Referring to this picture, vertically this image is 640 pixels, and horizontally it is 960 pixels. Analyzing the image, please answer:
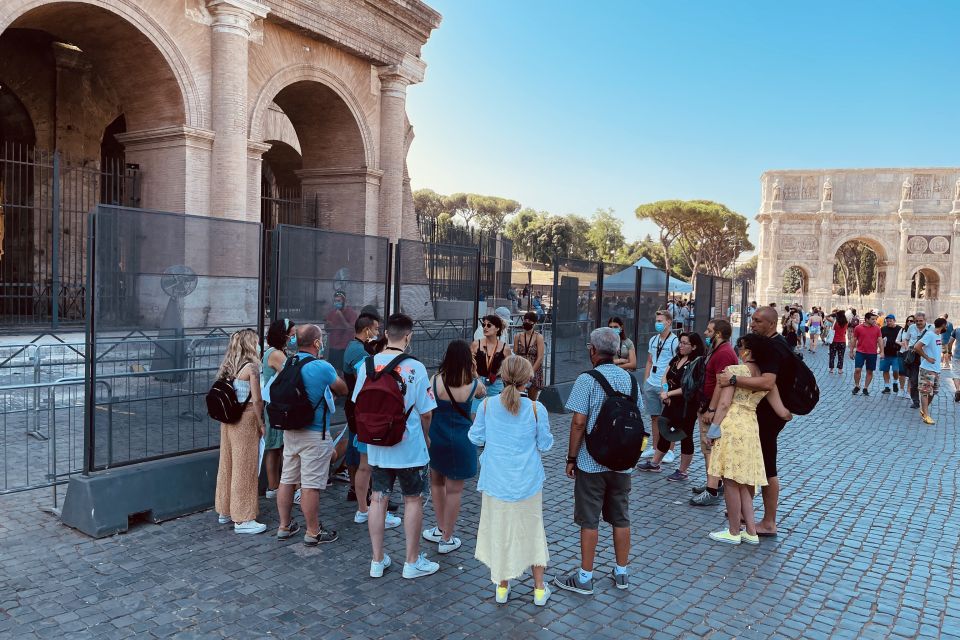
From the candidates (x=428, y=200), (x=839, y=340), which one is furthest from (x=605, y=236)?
(x=839, y=340)

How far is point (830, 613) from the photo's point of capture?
13.8 ft

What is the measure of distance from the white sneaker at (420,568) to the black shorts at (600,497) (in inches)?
39.6

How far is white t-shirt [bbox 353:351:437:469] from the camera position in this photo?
14.5ft

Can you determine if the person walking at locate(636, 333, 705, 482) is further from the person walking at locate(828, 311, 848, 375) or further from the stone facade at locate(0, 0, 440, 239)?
the person walking at locate(828, 311, 848, 375)

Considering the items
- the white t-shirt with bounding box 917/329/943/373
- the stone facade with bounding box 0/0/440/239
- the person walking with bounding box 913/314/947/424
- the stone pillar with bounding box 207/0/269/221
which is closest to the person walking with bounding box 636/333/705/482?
the person walking with bounding box 913/314/947/424

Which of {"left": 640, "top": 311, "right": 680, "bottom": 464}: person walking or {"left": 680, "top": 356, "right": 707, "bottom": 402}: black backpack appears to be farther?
{"left": 640, "top": 311, "right": 680, "bottom": 464}: person walking

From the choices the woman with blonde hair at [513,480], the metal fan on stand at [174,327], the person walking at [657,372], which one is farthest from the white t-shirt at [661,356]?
the metal fan on stand at [174,327]

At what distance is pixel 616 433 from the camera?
4137mm

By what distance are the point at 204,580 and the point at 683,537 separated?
3.50 metres

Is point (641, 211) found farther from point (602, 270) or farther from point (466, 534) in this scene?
point (466, 534)

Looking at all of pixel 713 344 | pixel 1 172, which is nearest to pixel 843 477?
pixel 713 344

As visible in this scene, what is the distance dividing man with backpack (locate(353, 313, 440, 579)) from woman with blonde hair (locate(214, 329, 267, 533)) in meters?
1.05

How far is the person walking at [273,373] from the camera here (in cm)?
524

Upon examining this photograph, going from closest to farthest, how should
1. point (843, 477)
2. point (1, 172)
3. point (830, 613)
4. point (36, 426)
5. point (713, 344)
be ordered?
point (830, 613), point (713, 344), point (843, 477), point (36, 426), point (1, 172)
